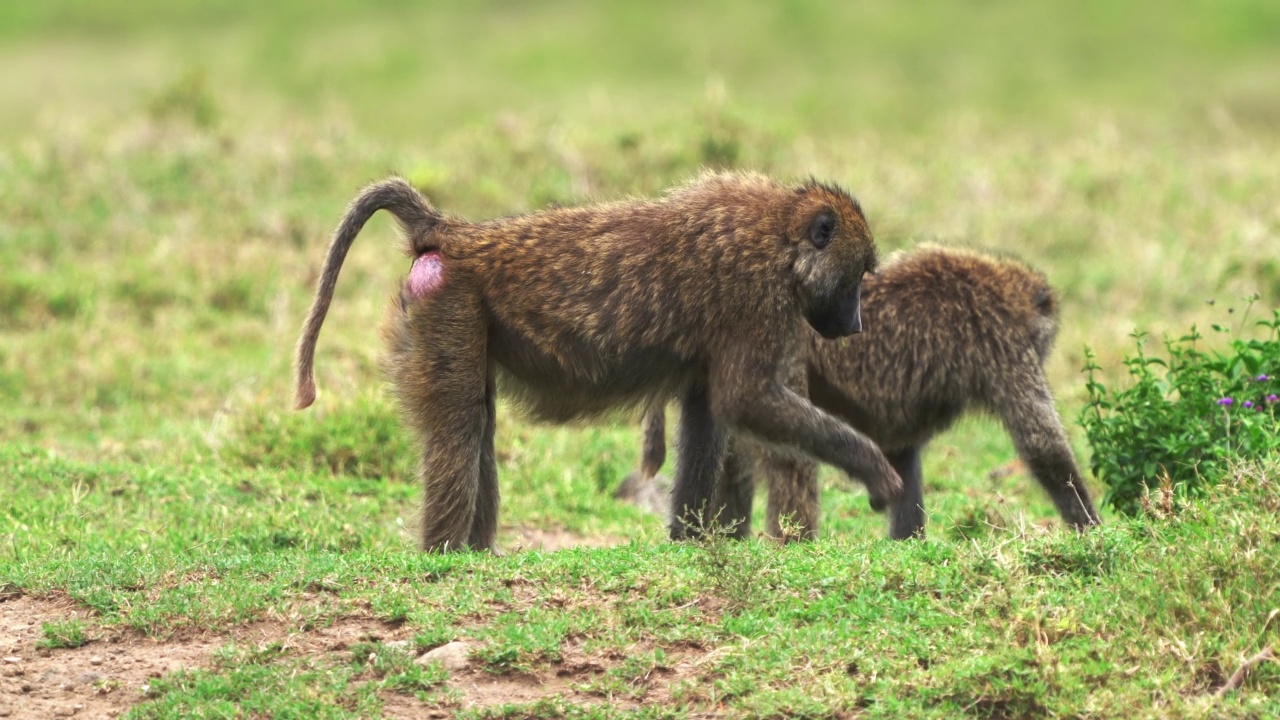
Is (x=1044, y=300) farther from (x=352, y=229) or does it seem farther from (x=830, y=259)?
(x=352, y=229)

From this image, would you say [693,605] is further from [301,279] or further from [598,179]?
[598,179]

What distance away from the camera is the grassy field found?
4.68 m

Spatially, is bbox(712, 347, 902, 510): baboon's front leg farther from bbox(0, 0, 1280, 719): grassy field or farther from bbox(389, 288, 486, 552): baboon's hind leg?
bbox(389, 288, 486, 552): baboon's hind leg

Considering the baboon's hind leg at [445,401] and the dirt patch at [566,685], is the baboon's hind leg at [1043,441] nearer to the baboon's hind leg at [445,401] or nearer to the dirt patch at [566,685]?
the baboon's hind leg at [445,401]

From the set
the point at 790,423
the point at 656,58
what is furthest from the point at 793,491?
the point at 656,58

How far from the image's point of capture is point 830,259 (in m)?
6.09

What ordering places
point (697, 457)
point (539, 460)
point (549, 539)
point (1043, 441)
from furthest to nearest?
1. point (539, 460)
2. point (549, 539)
3. point (1043, 441)
4. point (697, 457)

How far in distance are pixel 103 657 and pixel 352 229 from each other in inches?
78.2

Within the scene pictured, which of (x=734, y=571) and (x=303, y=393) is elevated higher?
(x=303, y=393)

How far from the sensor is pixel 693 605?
5.12 meters

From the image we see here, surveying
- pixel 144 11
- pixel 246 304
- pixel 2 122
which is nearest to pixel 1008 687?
pixel 246 304

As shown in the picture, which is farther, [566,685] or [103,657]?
[103,657]

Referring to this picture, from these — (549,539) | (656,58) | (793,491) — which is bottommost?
(549,539)

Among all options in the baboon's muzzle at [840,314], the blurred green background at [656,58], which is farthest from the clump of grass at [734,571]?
the blurred green background at [656,58]
